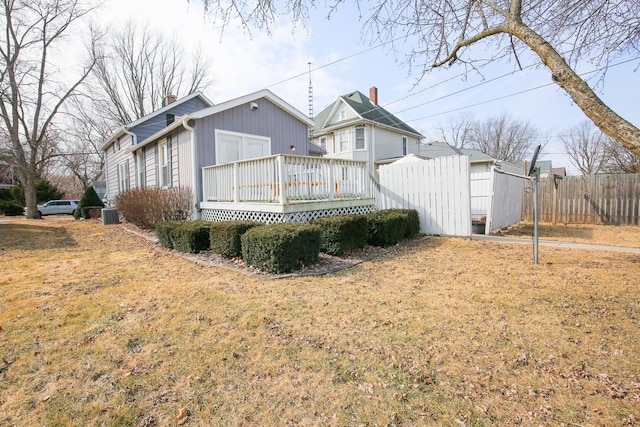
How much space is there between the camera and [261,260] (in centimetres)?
532

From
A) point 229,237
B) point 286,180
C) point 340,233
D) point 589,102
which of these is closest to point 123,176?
point 286,180

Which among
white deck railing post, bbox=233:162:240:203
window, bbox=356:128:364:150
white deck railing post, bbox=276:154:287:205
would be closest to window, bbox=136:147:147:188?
white deck railing post, bbox=233:162:240:203

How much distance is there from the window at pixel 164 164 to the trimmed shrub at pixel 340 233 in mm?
7559

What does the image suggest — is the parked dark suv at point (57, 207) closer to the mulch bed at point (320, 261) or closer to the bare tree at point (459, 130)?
the mulch bed at point (320, 261)

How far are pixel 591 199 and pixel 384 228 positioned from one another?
925 cm

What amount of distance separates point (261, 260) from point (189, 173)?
5.95 meters

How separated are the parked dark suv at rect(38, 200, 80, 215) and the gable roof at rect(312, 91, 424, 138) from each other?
70.2 feet

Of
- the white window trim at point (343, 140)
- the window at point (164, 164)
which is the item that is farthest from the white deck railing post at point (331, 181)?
the white window trim at point (343, 140)

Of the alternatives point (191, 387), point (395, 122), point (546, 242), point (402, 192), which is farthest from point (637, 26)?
point (395, 122)

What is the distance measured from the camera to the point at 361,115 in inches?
842

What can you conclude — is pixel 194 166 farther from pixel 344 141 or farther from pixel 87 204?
pixel 344 141

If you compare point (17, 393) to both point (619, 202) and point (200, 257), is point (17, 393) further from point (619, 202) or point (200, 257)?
point (619, 202)

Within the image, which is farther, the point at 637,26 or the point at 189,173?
the point at 189,173

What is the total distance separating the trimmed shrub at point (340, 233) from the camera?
6.25 m
